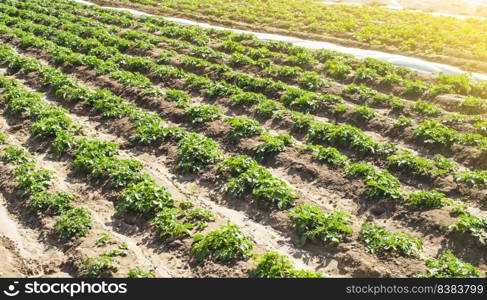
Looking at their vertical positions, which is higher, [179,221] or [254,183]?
[254,183]

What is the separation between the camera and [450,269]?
25.1ft

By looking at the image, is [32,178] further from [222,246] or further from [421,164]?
[421,164]

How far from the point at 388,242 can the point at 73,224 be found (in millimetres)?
6247

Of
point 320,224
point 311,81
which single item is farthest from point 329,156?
point 311,81

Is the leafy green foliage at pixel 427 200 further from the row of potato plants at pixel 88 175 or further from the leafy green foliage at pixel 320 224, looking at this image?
the row of potato plants at pixel 88 175

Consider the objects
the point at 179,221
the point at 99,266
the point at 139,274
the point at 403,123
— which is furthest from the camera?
the point at 403,123

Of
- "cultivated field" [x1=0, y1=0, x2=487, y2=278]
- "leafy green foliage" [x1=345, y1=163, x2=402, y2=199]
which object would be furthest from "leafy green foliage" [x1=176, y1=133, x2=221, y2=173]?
"leafy green foliage" [x1=345, y1=163, x2=402, y2=199]

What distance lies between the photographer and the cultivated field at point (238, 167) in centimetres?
830

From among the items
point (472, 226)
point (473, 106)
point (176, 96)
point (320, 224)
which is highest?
point (473, 106)

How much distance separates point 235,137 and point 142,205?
390 cm

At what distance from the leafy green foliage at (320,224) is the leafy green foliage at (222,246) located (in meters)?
1.21

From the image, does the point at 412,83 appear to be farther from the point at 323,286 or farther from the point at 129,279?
the point at 129,279

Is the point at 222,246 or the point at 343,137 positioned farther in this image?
the point at 343,137

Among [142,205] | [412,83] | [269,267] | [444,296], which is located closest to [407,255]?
[444,296]
